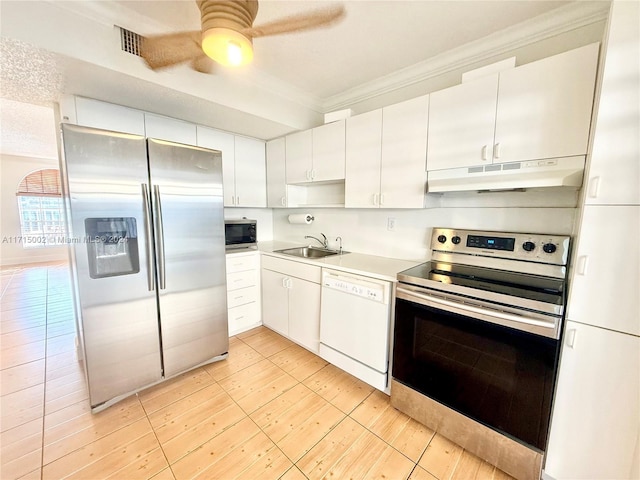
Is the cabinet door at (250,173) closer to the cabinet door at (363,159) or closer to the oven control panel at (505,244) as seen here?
the cabinet door at (363,159)

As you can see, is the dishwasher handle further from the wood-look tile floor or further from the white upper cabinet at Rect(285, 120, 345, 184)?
the white upper cabinet at Rect(285, 120, 345, 184)

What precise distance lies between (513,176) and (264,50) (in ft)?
6.55

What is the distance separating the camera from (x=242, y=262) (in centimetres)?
270

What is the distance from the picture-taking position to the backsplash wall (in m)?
1.69

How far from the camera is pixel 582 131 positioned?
1.32 m

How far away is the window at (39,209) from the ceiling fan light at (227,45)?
699cm

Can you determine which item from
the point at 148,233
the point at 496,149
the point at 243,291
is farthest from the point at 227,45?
the point at 243,291

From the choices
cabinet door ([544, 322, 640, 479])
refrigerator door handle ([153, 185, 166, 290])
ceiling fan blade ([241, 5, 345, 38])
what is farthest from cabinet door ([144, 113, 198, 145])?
cabinet door ([544, 322, 640, 479])

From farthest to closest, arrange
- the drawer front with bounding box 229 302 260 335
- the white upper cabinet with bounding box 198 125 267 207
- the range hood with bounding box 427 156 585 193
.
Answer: the white upper cabinet with bounding box 198 125 267 207
the drawer front with bounding box 229 302 260 335
the range hood with bounding box 427 156 585 193

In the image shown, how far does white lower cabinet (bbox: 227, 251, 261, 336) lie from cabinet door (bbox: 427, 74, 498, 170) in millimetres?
1958

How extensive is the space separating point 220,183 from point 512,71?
2117mm

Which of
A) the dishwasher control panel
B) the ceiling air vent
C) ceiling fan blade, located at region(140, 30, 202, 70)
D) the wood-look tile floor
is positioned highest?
the ceiling air vent

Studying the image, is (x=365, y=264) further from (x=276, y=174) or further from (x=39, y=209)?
(x=39, y=209)

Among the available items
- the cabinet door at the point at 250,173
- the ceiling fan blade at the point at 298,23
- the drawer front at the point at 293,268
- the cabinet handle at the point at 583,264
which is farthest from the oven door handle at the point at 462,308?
the cabinet door at the point at 250,173
